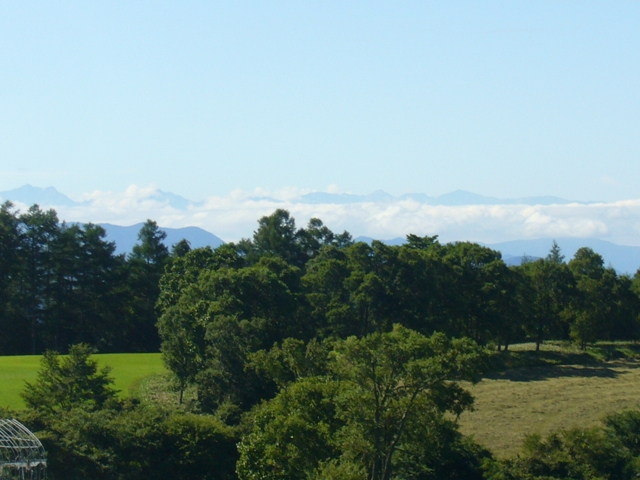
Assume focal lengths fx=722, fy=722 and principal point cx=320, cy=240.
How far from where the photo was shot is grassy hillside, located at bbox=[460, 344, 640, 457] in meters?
37.6

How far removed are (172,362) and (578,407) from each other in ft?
78.2

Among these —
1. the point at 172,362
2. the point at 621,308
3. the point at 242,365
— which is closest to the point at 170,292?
the point at 172,362

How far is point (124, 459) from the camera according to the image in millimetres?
27250

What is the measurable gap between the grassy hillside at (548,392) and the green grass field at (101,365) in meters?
19.9

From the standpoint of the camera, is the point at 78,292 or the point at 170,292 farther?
the point at 78,292

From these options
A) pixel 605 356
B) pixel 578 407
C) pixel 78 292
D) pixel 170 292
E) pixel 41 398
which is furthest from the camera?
pixel 78 292

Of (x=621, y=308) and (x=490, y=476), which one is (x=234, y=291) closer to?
(x=490, y=476)

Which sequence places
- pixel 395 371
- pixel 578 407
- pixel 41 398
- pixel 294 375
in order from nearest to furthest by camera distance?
pixel 395 371
pixel 294 375
pixel 41 398
pixel 578 407

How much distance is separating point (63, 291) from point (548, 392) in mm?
46659

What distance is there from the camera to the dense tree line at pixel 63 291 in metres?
68.2

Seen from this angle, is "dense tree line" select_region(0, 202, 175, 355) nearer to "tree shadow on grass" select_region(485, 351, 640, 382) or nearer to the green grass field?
the green grass field

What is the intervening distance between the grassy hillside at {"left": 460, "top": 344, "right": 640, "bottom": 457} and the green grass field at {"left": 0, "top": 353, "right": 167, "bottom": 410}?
1990cm

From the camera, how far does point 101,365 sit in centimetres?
4934

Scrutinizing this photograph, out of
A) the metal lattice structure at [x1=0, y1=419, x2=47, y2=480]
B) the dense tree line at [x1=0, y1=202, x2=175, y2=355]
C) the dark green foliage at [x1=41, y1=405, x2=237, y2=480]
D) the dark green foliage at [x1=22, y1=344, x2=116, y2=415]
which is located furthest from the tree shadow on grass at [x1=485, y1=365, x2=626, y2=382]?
the metal lattice structure at [x1=0, y1=419, x2=47, y2=480]
